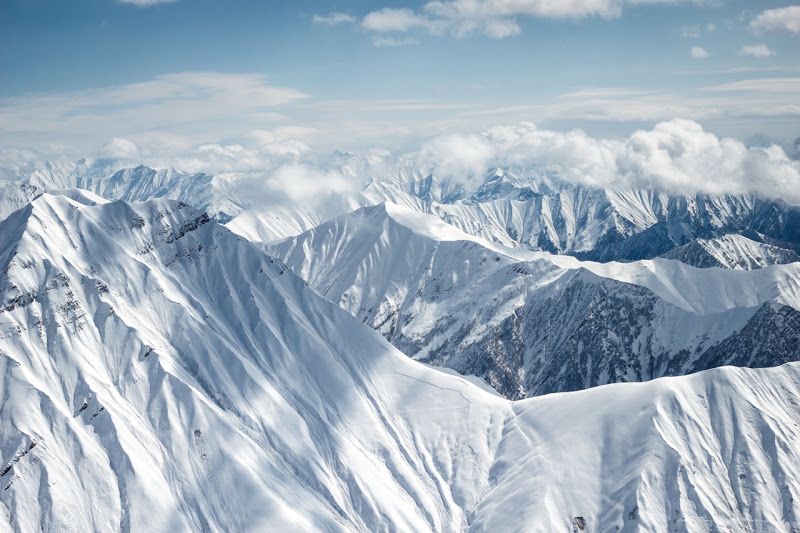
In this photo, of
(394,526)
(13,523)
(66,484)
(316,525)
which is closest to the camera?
(13,523)

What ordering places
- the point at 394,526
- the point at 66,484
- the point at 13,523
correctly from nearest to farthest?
1. the point at 13,523
2. the point at 66,484
3. the point at 394,526

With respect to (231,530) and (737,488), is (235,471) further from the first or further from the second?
(737,488)

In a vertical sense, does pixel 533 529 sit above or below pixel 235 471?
below

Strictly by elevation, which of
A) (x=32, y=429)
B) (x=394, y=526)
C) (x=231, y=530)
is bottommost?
(x=394, y=526)

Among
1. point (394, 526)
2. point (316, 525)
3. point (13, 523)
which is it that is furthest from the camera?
point (394, 526)

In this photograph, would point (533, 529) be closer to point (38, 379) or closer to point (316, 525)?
point (316, 525)

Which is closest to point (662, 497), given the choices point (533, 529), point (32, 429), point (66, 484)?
point (533, 529)

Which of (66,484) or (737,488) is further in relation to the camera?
(737,488)

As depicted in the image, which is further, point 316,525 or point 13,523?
point 316,525

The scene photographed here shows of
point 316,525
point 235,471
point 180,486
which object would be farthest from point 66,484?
point 316,525

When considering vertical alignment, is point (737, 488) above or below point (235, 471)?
below
